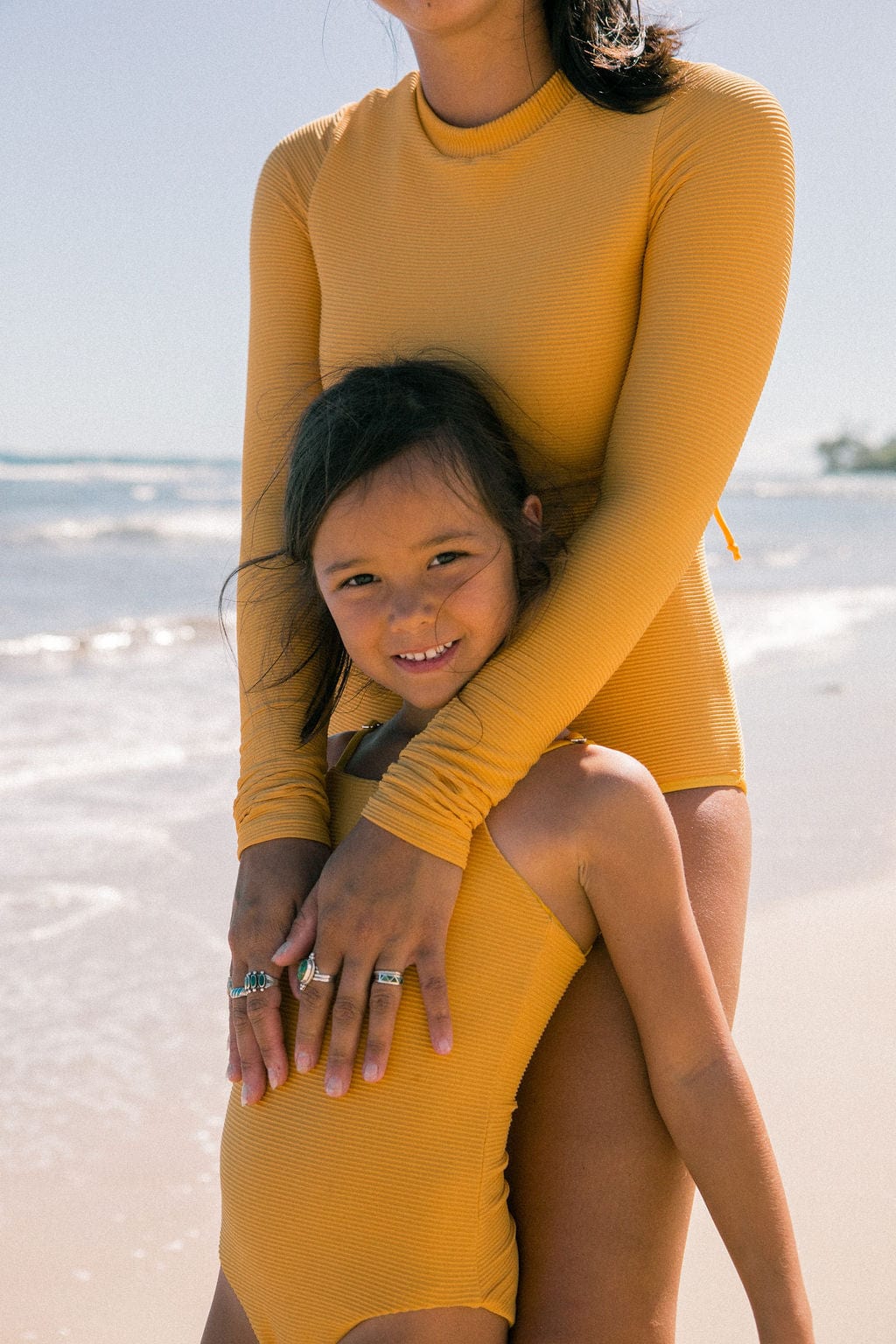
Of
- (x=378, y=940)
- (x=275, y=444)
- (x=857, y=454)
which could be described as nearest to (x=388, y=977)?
(x=378, y=940)

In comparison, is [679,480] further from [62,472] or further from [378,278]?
[62,472]

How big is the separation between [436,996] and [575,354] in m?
0.82

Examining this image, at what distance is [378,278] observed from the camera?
1.88 metres

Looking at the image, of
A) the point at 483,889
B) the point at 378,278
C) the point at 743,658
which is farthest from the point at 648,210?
the point at 743,658

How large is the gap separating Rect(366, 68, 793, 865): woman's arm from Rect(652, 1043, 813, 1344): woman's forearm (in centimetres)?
41

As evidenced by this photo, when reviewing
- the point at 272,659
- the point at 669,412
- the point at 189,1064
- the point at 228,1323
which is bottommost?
the point at 189,1064

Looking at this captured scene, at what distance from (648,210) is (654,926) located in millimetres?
881

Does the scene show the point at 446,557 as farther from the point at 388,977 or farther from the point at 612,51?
the point at 612,51

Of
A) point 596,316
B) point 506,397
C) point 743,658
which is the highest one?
point 596,316

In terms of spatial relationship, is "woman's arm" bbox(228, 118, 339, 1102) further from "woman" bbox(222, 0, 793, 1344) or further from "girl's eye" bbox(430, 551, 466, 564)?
"girl's eye" bbox(430, 551, 466, 564)

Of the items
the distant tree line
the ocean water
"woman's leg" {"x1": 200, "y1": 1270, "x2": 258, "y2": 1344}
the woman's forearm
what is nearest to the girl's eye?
the woman's forearm

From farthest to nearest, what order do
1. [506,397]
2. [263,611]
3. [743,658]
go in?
[743,658] → [263,611] → [506,397]

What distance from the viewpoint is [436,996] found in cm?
151

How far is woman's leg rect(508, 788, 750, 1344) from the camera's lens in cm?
152
